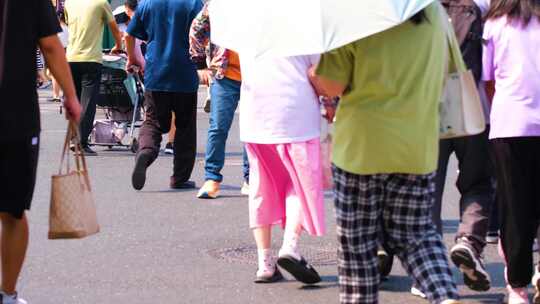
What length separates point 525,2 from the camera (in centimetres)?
632

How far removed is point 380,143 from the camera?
16.9ft

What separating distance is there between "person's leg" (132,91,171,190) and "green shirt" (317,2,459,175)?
5.89 metres

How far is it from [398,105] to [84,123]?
8973mm

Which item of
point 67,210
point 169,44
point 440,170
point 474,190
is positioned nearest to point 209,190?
point 169,44

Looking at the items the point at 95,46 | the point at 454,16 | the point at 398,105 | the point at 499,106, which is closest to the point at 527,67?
the point at 499,106

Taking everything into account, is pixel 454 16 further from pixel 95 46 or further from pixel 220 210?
pixel 95 46

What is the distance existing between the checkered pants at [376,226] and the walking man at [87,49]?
8740mm

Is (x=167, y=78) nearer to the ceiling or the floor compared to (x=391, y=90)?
nearer to the floor

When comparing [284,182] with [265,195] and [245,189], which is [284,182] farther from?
[245,189]

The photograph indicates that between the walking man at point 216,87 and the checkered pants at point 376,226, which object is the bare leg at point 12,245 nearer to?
the checkered pants at point 376,226

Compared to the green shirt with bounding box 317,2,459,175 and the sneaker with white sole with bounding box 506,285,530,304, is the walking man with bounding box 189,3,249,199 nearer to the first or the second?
the sneaker with white sole with bounding box 506,285,530,304

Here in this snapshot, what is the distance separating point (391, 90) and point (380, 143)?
220mm

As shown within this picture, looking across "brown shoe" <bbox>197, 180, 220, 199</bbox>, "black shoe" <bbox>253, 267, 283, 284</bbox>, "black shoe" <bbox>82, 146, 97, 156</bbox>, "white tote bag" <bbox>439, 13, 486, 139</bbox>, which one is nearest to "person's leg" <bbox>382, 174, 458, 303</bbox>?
"white tote bag" <bbox>439, 13, 486, 139</bbox>

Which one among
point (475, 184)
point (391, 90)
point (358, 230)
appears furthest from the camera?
point (475, 184)
